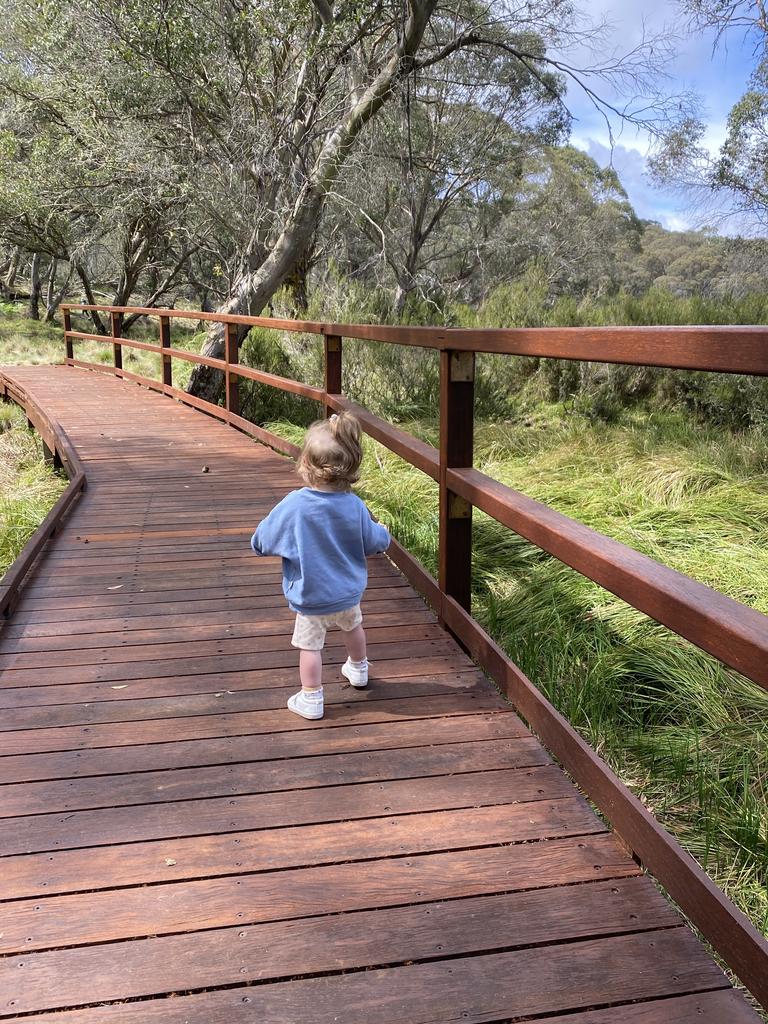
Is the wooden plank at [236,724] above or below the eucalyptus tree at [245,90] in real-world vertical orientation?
below

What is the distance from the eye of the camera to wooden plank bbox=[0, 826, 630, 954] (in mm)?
1816

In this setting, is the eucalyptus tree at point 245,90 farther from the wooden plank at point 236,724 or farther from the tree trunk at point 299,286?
the wooden plank at point 236,724

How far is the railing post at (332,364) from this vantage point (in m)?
5.65

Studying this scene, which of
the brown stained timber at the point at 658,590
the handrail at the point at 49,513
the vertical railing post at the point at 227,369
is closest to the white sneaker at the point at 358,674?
the brown stained timber at the point at 658,590

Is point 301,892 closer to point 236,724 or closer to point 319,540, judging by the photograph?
point 236,724

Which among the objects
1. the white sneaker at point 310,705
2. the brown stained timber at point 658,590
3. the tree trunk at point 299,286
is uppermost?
the tree trunk at point 299,286

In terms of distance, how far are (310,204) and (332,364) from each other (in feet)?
20.5

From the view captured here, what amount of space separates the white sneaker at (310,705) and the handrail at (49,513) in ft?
4.96

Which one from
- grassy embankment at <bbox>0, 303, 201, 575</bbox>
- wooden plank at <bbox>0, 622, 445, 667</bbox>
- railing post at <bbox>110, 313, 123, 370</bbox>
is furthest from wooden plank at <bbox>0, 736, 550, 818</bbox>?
railing post at <bbox>110, 313, 123, 370</bbox>

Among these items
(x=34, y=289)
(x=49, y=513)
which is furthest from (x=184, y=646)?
(x=34, y=289)

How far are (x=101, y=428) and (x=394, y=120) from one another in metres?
8.01

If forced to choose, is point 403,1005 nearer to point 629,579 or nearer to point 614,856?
point 614,856

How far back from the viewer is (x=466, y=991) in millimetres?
1654

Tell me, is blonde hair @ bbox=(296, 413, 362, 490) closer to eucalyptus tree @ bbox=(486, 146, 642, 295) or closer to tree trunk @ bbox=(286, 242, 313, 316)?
tree trunk @ bbox=(286, 242, 313, 316)
